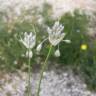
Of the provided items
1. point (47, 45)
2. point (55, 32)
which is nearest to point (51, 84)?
point (47, 45)

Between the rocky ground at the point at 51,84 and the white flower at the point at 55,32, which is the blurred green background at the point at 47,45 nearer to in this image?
the rocky ground at the point at 51,84

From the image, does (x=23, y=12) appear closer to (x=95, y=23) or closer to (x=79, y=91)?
(x=95, y=23)

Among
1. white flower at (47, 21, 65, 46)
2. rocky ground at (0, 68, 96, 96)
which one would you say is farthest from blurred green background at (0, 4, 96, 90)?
white flower at (47, 21, 65, 46)

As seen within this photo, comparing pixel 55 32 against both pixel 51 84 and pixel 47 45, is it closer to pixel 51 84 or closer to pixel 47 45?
pixel 51 84

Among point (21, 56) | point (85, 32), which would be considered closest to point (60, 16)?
point (85, 32)

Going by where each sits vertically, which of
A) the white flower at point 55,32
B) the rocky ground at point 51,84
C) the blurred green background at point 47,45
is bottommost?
the rocky ground at point 51,84

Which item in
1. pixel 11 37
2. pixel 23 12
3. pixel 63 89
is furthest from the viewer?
pixel 23 12

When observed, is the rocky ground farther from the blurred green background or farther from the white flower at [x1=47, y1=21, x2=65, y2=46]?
the white flower at [x1=47, y1=21, x2=65, y2=46]

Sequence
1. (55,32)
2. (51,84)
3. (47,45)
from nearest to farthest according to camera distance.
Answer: (55,32) → (51,84) → (47,45)

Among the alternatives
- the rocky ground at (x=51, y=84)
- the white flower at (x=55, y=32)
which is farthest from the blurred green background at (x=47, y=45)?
the white flower at (x=55, y=32)

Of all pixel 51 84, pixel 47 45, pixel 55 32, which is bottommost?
pixel 51 84

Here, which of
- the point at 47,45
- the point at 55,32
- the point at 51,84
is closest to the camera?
the point at 55,32
